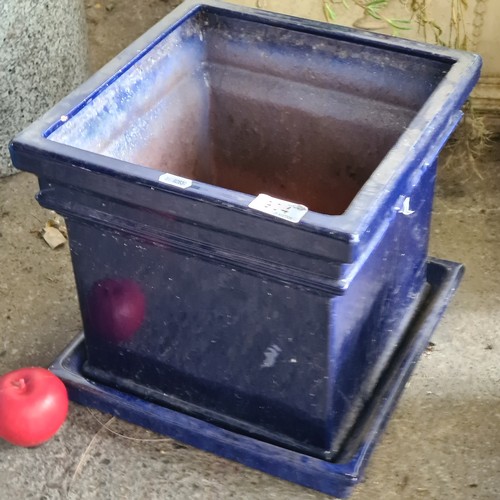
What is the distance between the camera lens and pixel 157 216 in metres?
1.26

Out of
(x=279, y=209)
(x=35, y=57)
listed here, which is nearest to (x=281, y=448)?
(x=279, y=209)

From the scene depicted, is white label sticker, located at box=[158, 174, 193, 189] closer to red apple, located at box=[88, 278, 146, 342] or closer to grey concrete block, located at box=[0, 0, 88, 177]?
red apple, located at box=[88, 278, 146, 342]

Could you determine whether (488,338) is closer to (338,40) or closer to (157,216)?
(338,40)

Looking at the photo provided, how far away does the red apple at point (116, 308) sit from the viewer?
1.41 metres

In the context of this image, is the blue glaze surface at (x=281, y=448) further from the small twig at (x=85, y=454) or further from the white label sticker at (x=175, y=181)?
the white label sticker at (x=175, y=181)

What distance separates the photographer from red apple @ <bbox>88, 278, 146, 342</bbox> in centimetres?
141

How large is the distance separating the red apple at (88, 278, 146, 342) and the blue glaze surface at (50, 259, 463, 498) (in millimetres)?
113

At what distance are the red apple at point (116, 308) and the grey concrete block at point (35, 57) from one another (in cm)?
73

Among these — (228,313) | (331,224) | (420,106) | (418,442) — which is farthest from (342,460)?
(420,106)

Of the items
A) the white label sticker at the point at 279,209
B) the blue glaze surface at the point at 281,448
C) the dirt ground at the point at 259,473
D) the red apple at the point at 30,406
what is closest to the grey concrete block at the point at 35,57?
the dirt ground at the point at 259,473

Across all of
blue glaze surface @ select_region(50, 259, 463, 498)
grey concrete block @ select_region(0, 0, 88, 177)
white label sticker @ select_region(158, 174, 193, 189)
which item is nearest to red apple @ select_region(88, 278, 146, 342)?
blue glaze surface @ select_region(50, 259, 463, 498)

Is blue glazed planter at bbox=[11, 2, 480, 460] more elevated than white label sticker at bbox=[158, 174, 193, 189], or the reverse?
white label sticker at bbox=[158, 174, 193, 189]

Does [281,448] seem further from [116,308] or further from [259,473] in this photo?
[116,308]

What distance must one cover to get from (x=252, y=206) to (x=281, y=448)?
1.47ft
